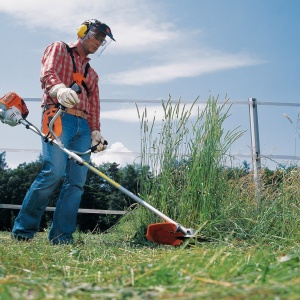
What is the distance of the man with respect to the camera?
12.3 ft

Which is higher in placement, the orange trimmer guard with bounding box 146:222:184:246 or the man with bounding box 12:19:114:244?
the man with bounding box 12:19:114:244

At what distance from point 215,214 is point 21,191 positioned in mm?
2838

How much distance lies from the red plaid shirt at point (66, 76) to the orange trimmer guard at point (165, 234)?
1103 millimetres

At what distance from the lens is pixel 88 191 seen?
589 cm

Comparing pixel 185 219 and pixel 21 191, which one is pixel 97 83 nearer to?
pixel 185 219

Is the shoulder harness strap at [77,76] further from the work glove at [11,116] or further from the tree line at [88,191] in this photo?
the tree line at [88,191]

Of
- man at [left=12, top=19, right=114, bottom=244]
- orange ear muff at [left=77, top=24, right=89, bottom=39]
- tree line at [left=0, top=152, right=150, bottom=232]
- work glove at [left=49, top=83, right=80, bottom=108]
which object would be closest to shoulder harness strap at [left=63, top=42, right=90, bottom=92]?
man at [left=12, top=19, right=114, bottom=244]

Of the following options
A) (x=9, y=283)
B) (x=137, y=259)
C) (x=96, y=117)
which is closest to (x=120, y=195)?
(x=96, y=117)

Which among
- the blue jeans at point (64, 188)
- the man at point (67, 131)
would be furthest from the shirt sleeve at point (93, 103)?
the blue jeans at point (64, 188)

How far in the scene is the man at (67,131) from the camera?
12.3ft

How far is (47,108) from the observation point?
387 cm

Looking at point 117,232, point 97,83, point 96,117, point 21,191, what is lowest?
point 117,232

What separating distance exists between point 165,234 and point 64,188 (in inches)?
39.9

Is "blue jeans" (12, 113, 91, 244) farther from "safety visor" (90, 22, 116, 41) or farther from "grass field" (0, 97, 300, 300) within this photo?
"safety visor" (90, 22, 116, 41)
